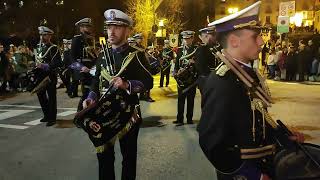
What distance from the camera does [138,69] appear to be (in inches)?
209

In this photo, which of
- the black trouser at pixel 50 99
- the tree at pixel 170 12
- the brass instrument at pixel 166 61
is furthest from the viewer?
the tree at pixel 170 12

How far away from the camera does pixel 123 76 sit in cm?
520

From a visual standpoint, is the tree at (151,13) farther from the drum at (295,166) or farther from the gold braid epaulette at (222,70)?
the drum at (295,166)

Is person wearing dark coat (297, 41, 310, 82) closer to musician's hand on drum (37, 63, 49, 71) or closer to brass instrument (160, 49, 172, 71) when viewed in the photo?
brass instrument (160, 49, 172, 71)

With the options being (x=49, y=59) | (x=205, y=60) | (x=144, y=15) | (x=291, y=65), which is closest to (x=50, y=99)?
(x=49, y=59)

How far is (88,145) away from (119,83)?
3661 millimetres

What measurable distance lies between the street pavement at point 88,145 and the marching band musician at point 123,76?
3.96 ft

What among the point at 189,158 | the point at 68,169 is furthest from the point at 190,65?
the point at 68,169

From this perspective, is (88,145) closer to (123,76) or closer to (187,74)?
(187,74)

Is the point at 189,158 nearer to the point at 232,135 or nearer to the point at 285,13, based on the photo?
the point at 232,135

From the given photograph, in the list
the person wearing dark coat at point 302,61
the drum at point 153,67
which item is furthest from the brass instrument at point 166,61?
the drum at point 153,67

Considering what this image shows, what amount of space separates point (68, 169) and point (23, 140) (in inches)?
99.1

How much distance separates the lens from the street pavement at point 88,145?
6.61 meters

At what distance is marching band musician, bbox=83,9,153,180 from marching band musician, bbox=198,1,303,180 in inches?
82.3
